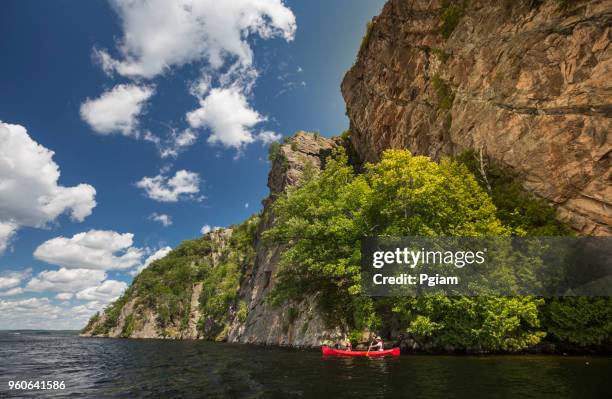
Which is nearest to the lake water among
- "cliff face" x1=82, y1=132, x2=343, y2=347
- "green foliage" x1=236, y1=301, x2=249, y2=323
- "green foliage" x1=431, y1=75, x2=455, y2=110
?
"cliff face" x1=82, y1=132, x2=343, y2=347

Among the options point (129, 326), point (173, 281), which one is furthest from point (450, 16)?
point (129, 326)

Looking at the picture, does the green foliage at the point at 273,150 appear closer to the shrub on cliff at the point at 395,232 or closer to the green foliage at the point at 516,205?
the shrub on cliff at the point at 395,232

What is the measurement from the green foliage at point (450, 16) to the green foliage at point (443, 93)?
227 inches

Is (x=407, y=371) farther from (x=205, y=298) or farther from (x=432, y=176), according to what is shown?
(x=205, y=298)

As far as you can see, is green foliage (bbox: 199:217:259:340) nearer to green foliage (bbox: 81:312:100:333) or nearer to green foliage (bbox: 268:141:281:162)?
green foliage (bbox: 268:141:281:162)

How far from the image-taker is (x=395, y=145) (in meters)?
53.2

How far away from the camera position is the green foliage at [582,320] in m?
25.9

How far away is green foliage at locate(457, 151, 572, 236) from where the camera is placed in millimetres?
30819

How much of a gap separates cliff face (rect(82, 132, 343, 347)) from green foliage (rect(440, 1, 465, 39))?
27.1 m

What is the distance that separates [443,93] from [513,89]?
977 centimetres

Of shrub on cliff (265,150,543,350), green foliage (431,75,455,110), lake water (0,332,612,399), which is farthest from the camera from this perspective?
green foliage (431,75,455,110)

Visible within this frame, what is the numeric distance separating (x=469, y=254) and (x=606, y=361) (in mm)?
10543

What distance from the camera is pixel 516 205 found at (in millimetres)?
33156

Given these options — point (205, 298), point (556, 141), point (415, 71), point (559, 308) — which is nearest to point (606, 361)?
point (559, 308)
